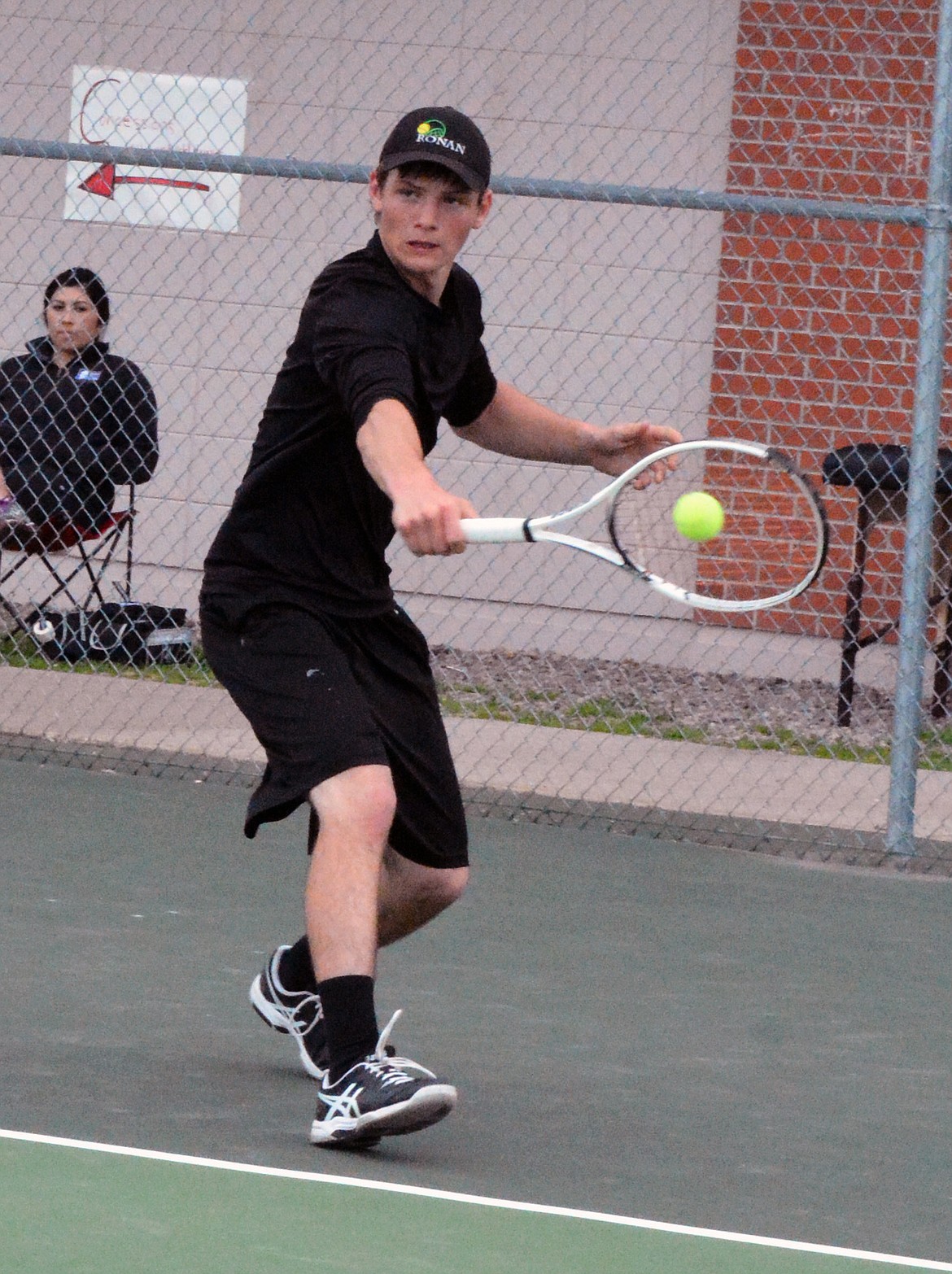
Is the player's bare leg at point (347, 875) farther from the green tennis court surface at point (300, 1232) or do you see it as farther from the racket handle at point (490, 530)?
the racket handle at point (490, 530)

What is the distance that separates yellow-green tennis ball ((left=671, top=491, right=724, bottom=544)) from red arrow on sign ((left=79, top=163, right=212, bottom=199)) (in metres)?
6.51

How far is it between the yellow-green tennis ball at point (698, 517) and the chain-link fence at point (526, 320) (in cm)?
389

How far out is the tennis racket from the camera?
391 centimetres

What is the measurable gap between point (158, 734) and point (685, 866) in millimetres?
2123

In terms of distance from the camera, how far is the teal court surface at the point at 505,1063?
11.6 feet

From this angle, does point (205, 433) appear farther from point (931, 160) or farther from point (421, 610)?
point (931, 160)

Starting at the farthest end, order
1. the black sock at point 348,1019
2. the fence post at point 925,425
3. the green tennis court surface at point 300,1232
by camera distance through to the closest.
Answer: the fence post at point 925,425 < the black sock at point 348,1019 < the green tennis court surface at point 300,1232

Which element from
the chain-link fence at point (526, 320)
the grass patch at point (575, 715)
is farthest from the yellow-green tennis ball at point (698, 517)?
the grass patch at point (575, 715)

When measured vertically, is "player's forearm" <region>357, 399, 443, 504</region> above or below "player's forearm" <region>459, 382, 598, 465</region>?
above

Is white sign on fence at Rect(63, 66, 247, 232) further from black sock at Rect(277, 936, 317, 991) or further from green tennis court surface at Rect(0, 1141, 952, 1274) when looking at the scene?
green tennis court surface at Rect(0, 1141, 952, 1274)

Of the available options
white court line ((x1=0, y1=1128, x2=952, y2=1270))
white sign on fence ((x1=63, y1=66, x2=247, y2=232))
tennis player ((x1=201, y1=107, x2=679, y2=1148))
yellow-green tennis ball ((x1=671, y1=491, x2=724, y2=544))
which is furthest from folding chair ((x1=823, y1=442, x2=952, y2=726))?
white court line ((x1=0, y1=1128, x2=952, y2=1270))

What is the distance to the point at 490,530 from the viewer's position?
3.62m

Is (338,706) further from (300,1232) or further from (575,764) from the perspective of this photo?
(575,764)

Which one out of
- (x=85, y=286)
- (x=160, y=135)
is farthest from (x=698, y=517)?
(x=160, y=135)
